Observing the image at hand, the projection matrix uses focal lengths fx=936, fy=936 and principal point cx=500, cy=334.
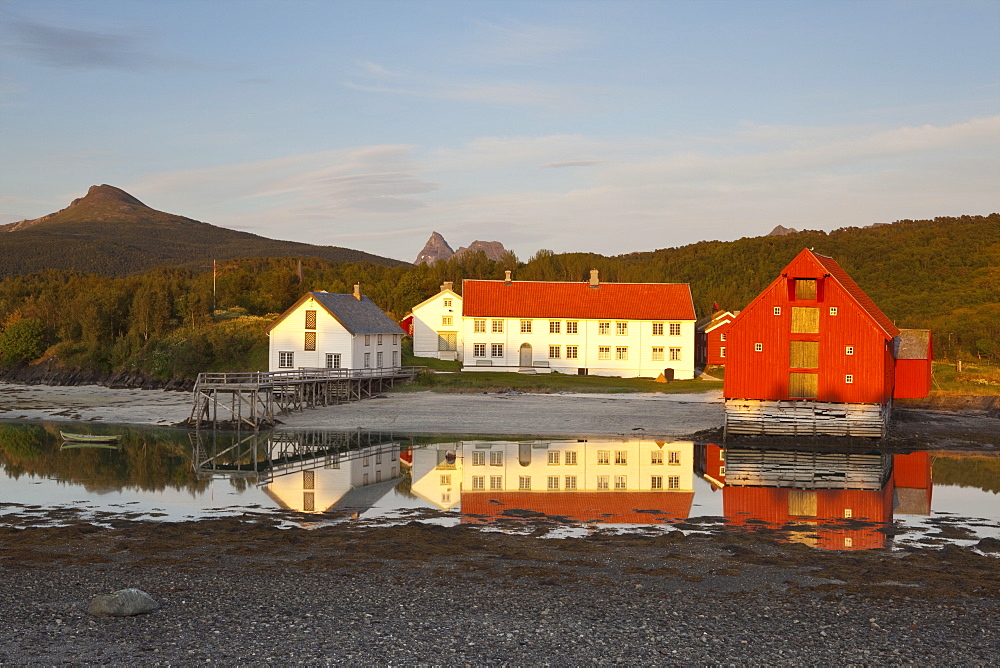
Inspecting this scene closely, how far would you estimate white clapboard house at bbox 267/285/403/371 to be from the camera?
176 feet

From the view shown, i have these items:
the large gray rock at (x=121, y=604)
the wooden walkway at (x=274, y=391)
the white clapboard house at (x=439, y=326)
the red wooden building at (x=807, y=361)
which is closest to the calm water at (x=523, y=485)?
the red wooden building at (x=807, y=361)

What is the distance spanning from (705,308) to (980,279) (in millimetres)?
27353

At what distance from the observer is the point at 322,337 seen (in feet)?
178

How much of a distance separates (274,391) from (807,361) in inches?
997

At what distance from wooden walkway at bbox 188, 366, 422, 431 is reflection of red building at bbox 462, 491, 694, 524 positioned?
19547 millimetres

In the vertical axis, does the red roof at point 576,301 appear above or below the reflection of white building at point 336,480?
above

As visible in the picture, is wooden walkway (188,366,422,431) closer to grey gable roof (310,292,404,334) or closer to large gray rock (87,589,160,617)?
grey gable roof (310,292,404,334)

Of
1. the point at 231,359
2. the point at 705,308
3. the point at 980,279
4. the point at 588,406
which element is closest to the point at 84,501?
the point at 588,406

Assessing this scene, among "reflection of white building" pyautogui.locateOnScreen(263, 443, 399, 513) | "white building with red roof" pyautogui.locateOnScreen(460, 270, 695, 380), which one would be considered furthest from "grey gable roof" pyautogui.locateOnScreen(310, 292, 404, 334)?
"reflection of white building" pyautogui.locateOnScreen(263, 443, 399, 513)

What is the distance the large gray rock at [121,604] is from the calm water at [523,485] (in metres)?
7.46

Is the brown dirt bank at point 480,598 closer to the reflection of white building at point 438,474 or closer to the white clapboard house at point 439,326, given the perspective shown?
the reflection of white building at point 438,474

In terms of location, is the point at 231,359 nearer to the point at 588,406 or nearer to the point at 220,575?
the point at 588,406

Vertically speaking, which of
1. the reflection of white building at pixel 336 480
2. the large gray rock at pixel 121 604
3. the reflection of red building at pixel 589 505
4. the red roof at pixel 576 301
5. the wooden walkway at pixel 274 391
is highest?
the red roof at pixel 576 301

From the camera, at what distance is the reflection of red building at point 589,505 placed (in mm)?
21625
